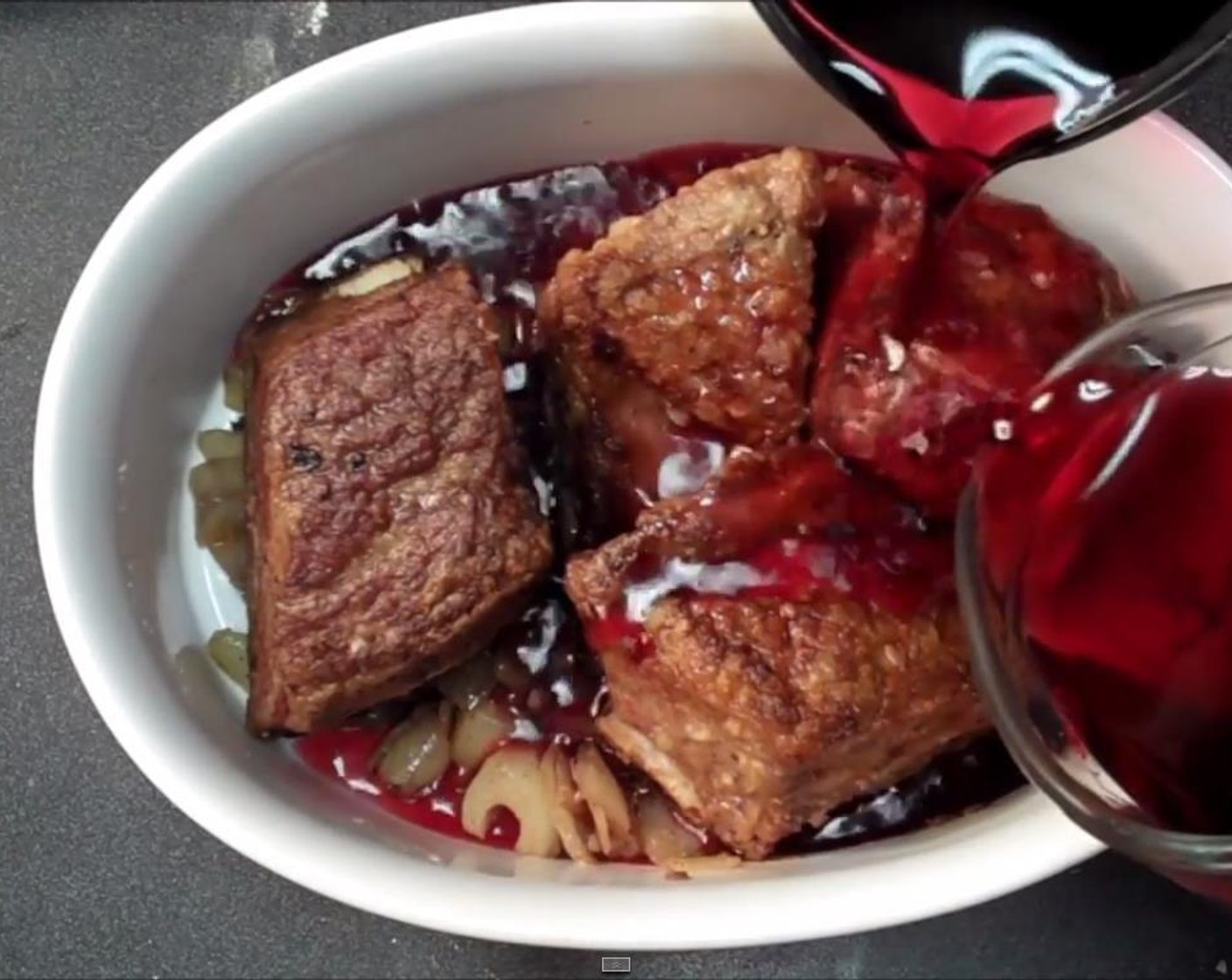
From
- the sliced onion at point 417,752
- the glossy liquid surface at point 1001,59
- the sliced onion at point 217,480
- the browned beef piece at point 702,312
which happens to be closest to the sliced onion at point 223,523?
the sliced onion at point 217,480

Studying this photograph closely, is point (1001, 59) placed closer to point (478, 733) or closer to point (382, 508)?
point (382, 508)

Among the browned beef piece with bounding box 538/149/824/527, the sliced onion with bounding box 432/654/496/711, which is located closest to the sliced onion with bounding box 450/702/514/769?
the sliced onion with bounding box 432/654/496/711

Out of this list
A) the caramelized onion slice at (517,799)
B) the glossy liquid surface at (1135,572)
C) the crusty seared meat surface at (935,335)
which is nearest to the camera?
the glossy liquid surface at (1135,572)

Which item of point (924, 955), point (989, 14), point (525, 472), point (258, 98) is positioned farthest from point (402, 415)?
point (924, 955)

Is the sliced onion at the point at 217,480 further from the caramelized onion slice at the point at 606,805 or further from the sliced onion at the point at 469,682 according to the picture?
the caramelized onion slice at the point at 606,805

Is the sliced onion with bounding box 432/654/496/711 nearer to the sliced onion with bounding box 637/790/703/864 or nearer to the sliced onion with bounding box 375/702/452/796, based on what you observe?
the sliced onion with bounding box 375/702/452/796

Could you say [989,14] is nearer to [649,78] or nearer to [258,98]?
[649,78]

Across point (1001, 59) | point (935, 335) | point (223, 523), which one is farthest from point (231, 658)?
point (1001, 59)
